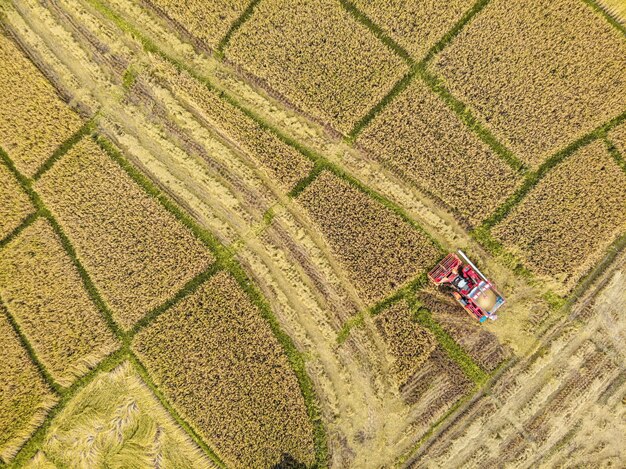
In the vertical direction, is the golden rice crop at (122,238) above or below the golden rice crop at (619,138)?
above

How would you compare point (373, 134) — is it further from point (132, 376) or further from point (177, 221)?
point (132, 376)

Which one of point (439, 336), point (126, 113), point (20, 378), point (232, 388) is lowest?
point (439, 336)

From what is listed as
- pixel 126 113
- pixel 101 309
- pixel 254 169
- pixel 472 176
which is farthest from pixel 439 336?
pixel 126 113

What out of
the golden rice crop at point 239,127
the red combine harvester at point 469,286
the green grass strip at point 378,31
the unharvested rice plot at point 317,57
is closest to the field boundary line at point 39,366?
the golden rice crop at point 239,127

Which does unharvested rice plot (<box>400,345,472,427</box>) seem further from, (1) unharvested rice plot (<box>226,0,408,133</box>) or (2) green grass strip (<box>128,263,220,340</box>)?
(1) unharvested rice plot (<box>226,0,408,133</box>)

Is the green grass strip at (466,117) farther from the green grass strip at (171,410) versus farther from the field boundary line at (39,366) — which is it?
the field boundary line at (39,366)

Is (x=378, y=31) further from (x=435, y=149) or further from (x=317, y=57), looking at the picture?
(x=435, y=149)

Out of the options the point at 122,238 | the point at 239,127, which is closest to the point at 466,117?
the point at 239,127
